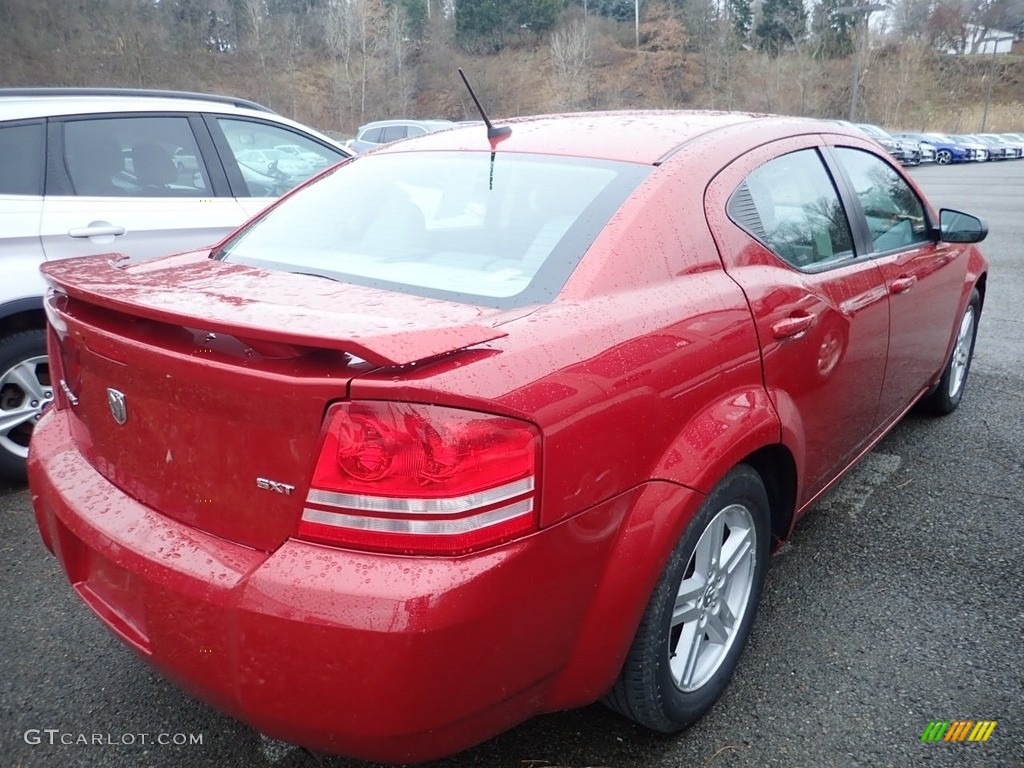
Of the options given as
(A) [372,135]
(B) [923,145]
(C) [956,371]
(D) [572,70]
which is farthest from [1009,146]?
(C) [956,371]

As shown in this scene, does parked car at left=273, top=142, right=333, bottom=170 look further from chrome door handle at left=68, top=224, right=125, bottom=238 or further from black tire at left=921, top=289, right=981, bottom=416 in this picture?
black tire at left=921, top=289, right=981, bottom=416

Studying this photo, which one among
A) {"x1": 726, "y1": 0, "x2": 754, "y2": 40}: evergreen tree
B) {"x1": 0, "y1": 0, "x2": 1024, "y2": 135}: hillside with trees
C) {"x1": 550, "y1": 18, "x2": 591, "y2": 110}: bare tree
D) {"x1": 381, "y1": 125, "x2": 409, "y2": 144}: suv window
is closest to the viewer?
{"x1": 381, "y1": 125, "x2": 409, "y2": 144}: suv window

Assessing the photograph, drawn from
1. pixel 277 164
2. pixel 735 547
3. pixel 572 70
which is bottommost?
pixel 735 547

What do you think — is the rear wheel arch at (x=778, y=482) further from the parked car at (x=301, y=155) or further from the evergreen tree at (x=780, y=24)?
the evergreen tree at (x=780, y=24)

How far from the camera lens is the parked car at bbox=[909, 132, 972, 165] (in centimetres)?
3797

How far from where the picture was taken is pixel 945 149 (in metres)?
38.1

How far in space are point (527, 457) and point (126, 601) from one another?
0.96 m

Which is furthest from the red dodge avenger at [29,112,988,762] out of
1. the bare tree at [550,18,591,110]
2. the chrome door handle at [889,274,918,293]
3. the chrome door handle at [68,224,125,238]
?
the bare tree at [550,18,591,110]

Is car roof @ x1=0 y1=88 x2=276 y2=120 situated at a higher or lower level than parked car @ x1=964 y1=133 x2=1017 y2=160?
higher

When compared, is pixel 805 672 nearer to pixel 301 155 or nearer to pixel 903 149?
pixel 301 155

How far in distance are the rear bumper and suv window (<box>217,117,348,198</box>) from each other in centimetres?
347

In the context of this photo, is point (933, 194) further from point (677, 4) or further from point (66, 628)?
point (677, 4)

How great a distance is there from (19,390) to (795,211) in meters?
3.46

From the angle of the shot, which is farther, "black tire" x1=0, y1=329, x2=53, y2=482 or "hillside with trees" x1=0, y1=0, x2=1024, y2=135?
"hillside with trees" x1=0, y1=0, x2=1024, y2=135
